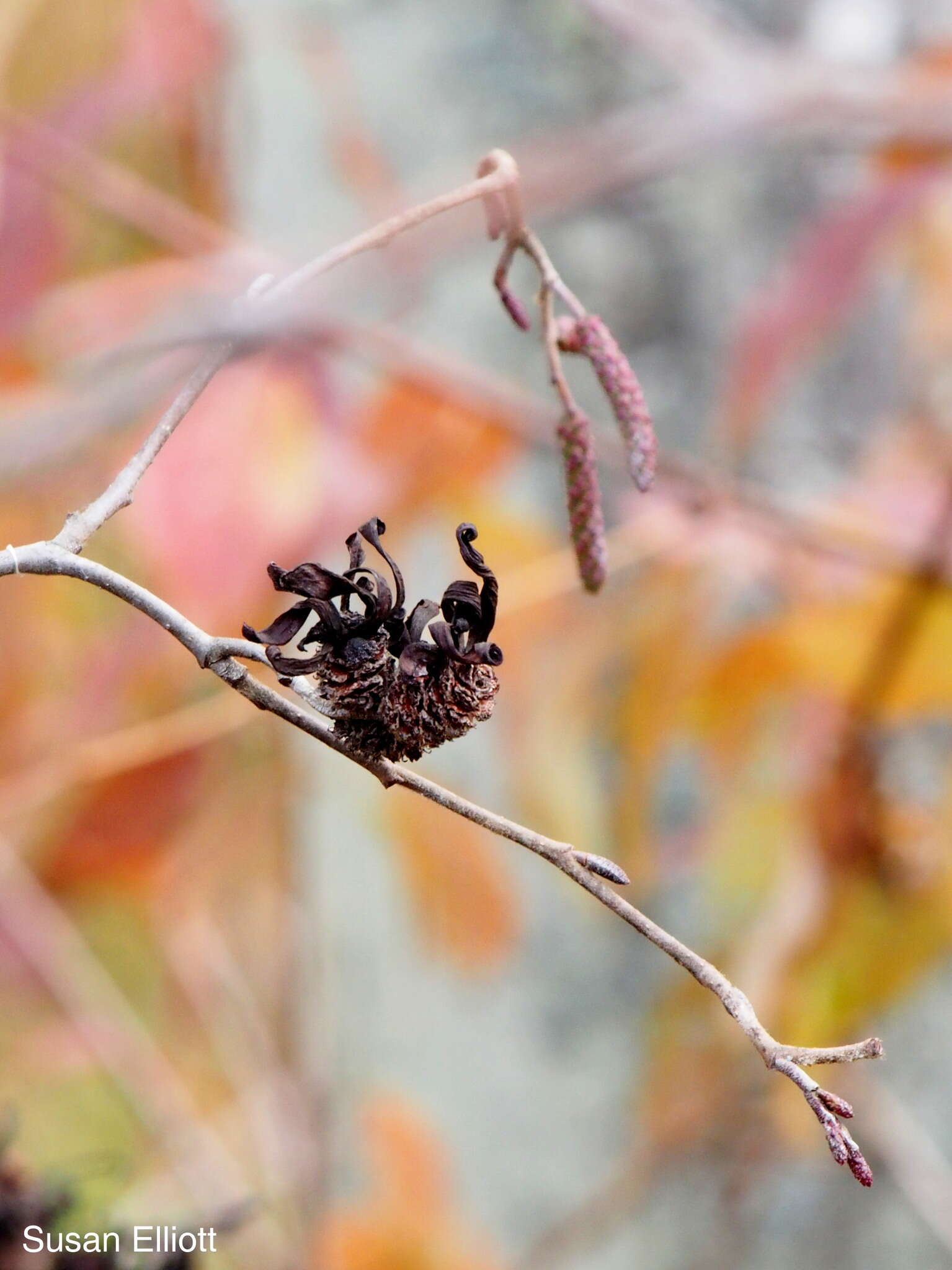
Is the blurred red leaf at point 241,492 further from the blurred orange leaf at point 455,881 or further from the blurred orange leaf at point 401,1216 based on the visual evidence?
the blurred orange leaf at point 401,1216

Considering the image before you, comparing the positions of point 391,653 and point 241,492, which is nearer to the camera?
point 391,653

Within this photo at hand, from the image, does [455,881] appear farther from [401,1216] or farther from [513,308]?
[513,308]

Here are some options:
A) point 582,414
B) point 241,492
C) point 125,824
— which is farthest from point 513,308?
point 125,824

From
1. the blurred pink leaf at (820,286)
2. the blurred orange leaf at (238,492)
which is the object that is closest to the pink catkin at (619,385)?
the blurred orange leaf at (238,492)

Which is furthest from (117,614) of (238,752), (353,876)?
(353,876)

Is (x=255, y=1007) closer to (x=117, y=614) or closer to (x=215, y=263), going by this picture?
(x=117, y=614)
